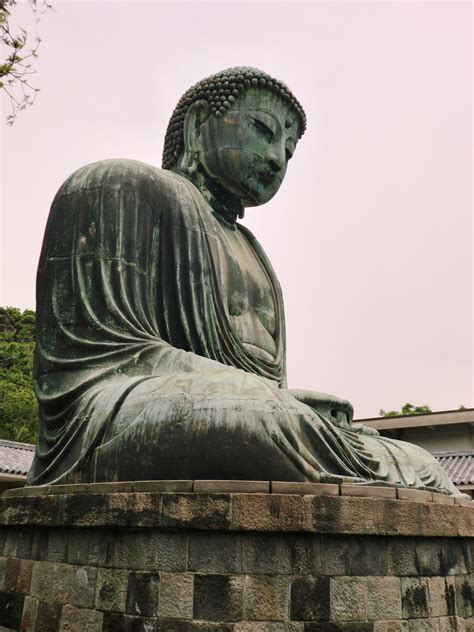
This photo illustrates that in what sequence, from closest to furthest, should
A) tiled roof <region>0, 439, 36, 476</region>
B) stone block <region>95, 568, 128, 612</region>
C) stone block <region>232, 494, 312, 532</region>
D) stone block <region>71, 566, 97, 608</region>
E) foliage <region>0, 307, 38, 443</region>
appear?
stone block <region>232, 494, 312, 532</region>, stone block <region>95, 568, 128, 612</region>, stone block <region>71, 566, 97, 608</region>, tiled roof <region>0, 439, 36, 476</region>, foliage <region>0, 307, 38, 443</region>

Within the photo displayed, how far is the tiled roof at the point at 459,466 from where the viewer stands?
15.1 m

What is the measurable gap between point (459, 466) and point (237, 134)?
12544 mm

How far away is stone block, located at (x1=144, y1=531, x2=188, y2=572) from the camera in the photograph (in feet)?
10.9

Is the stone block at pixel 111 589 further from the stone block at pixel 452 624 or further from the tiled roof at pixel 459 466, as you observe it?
the tiled roof at pixel 459 466

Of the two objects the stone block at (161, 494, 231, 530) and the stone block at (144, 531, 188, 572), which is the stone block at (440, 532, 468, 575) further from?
the stone block at (144, 531, 188, 572)

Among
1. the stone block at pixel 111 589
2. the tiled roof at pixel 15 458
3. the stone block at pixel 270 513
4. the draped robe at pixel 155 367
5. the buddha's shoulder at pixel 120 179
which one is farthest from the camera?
the tiled roof at pixel 15 458

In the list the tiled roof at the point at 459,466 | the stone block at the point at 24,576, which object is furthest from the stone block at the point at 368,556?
the tiled roof at the point at 459,466

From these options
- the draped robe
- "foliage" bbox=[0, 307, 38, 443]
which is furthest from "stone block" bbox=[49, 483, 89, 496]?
"foliage" bbox=[0, 307, 38, 443]

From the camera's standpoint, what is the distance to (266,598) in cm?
324

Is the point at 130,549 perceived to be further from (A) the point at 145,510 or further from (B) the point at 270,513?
(B) the point at 270,513

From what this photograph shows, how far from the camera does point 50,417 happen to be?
4777 mm

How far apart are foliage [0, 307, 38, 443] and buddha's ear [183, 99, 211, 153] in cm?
1936

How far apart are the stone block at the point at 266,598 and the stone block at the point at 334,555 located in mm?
224

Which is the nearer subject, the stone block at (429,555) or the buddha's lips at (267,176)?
the stone block at (429,555)
